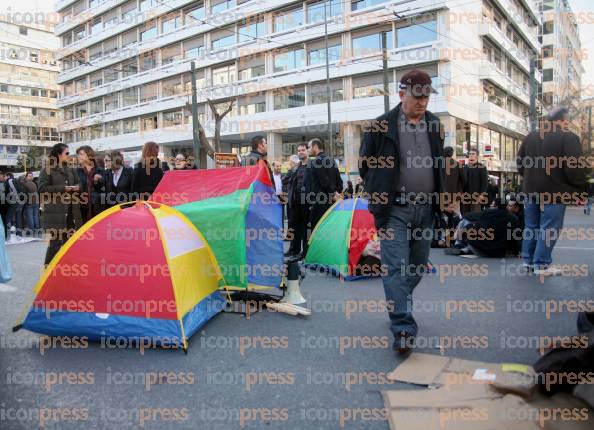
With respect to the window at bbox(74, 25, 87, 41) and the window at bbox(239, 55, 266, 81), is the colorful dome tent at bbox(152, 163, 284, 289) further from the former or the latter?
the window at bbox(74, 25, 87, 41)

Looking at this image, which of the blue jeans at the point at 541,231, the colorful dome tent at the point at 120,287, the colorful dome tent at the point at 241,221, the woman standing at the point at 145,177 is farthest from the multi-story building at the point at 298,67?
the colorful dome tent at the point at 120,287

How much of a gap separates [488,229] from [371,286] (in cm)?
293

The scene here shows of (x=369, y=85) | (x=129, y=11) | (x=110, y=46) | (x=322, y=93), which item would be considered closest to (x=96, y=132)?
(x=110, y=46)

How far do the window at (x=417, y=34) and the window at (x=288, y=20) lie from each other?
25.6 feet

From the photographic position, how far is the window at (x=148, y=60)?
43194 millimetres

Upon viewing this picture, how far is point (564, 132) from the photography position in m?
5.50

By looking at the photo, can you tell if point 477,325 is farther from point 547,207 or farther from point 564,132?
point 564,132

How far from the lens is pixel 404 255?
349cm

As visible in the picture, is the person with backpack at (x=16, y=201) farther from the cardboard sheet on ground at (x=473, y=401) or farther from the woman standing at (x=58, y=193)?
the cardboard sheet on ground at (x=473, y=401)

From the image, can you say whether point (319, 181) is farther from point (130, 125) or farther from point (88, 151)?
point (130, 125)

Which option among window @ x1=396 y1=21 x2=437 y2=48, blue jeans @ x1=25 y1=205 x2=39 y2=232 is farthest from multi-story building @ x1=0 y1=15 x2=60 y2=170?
blue jeans @ x1=25 y1=205 x2=39 y2=232

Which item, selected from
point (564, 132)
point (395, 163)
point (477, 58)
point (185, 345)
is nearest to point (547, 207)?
point (564, 132)

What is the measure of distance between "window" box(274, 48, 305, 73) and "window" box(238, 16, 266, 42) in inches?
104

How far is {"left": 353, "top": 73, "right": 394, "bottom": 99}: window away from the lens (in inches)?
1118
